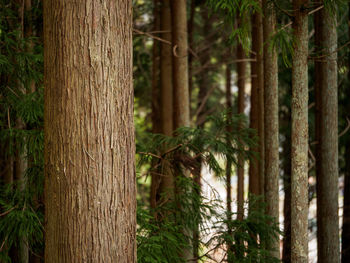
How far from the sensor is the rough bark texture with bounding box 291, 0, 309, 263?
3.84 metres

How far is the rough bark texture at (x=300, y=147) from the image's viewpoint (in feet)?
12.6

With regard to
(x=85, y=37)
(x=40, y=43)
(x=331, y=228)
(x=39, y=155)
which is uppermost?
(x=40, y=43)

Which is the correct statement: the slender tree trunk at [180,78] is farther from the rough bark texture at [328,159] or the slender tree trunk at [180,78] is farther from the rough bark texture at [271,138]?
the rough bark texture at [328,159]

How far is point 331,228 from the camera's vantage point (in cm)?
583

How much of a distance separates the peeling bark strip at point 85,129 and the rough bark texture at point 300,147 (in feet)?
6.11

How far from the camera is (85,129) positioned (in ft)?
8.45

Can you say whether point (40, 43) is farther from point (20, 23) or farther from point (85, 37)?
point (85, 37)

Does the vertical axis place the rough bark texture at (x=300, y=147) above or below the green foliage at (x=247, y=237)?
above

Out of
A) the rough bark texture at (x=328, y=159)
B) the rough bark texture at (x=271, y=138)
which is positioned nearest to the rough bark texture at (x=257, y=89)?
the rough bark texture at (x=328, y=159)

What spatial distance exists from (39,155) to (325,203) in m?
3.91

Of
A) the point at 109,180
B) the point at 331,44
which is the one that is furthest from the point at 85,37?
the point at 331,44

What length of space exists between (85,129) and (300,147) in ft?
7.00

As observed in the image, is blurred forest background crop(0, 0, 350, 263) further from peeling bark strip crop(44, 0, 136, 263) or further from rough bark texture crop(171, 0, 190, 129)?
peeling bark strip crop(44, 0, 136, 263)

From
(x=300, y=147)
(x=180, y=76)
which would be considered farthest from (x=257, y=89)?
(x=300, y=147)
